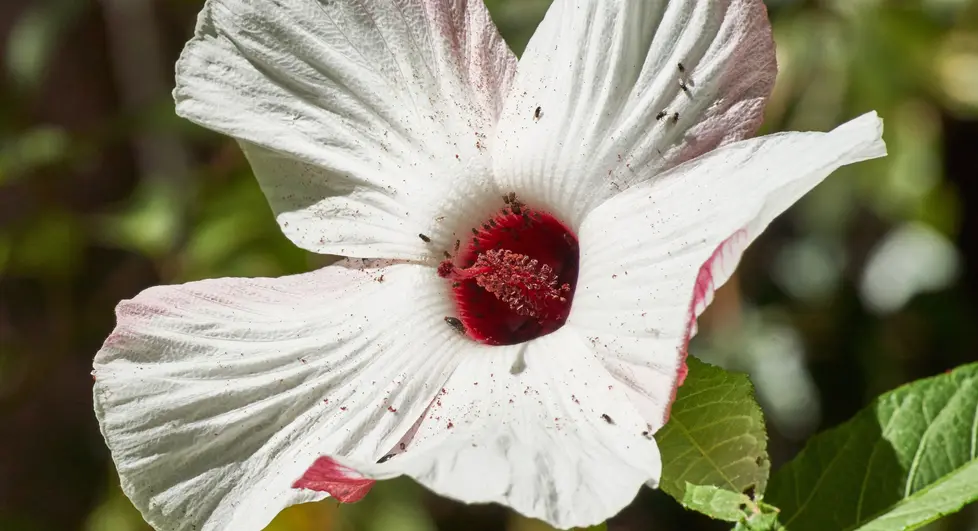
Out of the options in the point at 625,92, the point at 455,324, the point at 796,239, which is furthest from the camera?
the point at 796,239

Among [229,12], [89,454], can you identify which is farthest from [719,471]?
[89,454]

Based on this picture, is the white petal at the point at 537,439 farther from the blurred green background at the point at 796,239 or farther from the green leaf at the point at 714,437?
the blurred green background at the point at 796,239

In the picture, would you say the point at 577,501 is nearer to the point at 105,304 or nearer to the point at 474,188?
the point at 474,188

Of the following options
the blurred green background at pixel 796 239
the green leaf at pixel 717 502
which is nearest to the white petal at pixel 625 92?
the green leaf at pixel 717 502

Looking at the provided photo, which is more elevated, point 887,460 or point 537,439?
point 537,439

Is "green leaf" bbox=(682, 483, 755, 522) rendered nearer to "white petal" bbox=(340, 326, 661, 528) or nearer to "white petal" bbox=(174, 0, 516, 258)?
"white petal" bbox=(340, 326, 661, 528)

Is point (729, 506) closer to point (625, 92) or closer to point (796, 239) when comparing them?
point (625, 92)

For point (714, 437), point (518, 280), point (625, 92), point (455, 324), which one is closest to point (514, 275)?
point (518, 280)
